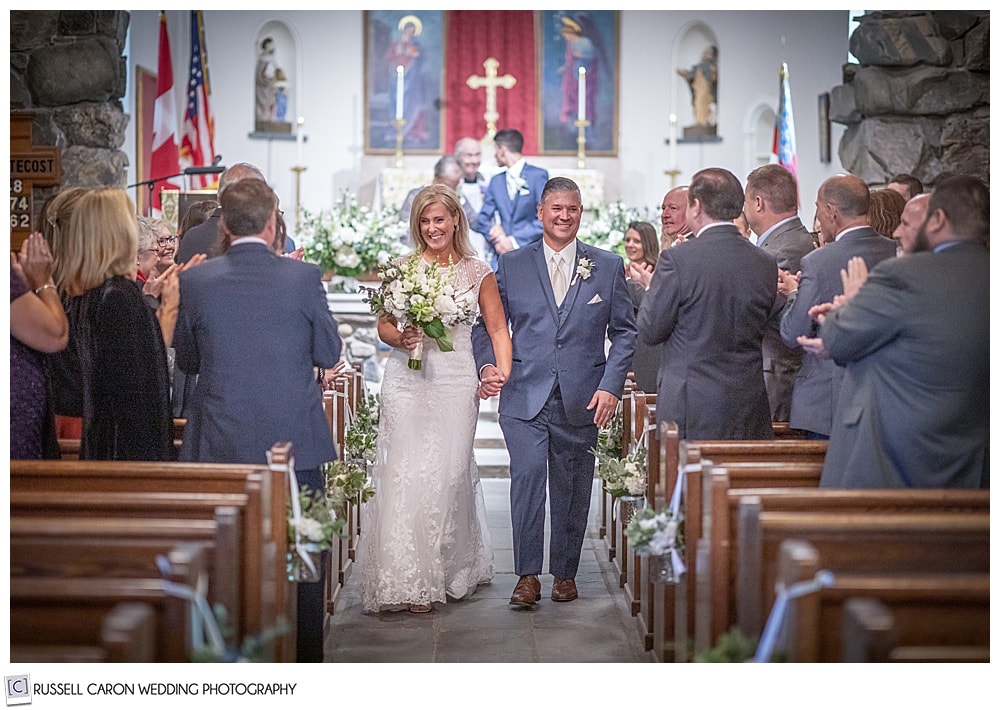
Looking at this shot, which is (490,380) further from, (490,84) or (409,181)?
(490,84)

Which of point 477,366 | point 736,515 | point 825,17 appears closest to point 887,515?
point 736,515

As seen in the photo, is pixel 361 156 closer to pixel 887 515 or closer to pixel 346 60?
pixel 346 60

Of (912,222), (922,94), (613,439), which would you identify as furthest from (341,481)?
(922,94)

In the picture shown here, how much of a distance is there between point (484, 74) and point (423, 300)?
837 cm

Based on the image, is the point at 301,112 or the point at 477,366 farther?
the point at 301,112

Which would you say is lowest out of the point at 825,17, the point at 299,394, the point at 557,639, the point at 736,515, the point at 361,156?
the point at 557,639

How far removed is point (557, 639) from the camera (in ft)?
14.6

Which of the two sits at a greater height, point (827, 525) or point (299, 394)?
point (299, 394)

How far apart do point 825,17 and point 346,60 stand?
4682 millimetres

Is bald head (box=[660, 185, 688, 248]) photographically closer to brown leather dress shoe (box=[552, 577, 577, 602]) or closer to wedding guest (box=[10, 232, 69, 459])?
brown leather dress shoe (box=[552, 577, 577, 602])

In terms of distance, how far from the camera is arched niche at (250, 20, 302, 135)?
12.3 meters

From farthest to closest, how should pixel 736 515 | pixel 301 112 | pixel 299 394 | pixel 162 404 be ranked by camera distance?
1. pixel 301 112
2. pixel 162 404
3. pixel 299 394
4. pixel 736 515
